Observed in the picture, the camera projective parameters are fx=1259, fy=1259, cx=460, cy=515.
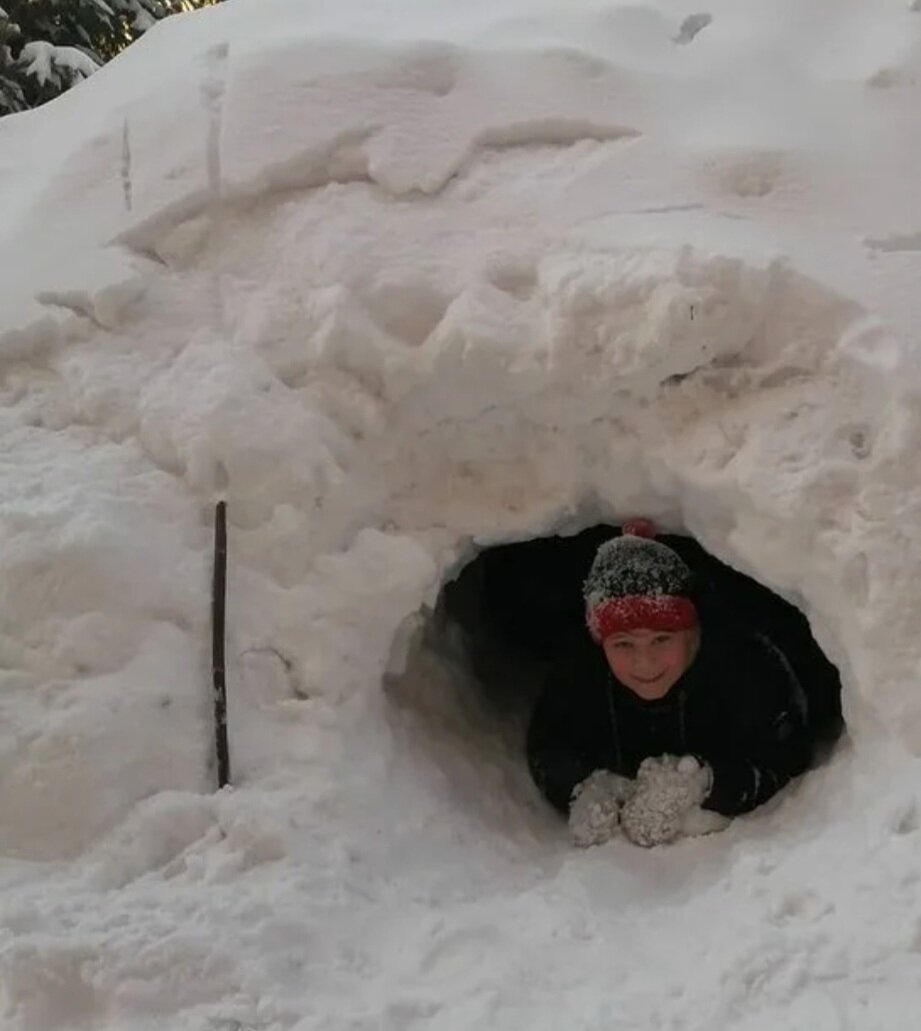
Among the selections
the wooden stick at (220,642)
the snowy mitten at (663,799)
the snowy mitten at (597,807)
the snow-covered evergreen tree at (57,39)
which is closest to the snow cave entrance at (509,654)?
the snowy mitten at (597,807)

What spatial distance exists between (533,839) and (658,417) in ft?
2.70

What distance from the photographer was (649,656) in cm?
248

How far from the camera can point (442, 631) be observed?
299cm

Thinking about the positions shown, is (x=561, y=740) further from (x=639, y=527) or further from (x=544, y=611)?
(x=544, y=611)

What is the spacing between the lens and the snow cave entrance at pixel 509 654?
2531mm

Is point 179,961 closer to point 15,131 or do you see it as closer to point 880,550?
point 880,550

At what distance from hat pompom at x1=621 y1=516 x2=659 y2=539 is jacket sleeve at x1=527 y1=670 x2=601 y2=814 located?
0.42 meters

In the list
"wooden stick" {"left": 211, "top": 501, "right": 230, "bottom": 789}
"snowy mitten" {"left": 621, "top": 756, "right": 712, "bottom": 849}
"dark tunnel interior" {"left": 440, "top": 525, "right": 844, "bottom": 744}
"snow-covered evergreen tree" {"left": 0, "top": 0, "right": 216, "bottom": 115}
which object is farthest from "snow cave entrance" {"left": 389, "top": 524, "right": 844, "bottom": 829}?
"snow-covered evergreen tree" {"left": 0, "top": 0, "right": 216, "bottom": 115}

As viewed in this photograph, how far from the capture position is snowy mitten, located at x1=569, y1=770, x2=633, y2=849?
7.80 ft

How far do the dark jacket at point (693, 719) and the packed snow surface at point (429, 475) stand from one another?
115 millimetres

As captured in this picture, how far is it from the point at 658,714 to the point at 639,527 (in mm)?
422

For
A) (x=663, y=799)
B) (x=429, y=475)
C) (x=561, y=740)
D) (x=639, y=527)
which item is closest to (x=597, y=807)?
(x=663, y=799)

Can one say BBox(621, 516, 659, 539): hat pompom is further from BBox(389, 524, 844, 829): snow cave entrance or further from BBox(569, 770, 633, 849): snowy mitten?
BBox(569, 770, 633, 849): snowy mitten

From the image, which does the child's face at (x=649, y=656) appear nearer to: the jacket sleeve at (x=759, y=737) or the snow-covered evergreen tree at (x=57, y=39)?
the jacket sleeve at (x=759, y=737)
